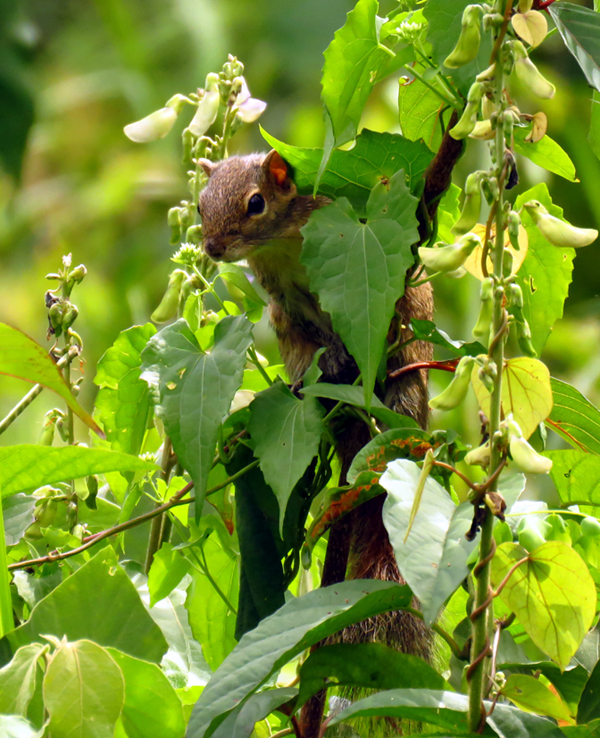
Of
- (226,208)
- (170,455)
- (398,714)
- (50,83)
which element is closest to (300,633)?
(398,714)

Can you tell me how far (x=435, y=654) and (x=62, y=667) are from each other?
445 mm

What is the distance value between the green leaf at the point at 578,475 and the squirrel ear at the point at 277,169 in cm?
68

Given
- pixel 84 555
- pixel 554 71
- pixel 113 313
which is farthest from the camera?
pixel 113 313

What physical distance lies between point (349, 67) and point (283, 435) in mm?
271

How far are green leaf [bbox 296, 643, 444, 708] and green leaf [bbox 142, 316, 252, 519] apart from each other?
13 centimetres

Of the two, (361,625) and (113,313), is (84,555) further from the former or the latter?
(113,313)

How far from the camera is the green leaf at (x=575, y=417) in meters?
0.69

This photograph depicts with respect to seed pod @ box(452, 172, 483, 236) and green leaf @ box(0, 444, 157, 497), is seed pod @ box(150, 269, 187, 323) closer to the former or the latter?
green leaf @ box(0, 444, 157, 497)

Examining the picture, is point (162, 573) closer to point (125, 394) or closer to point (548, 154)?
point (125, 394)

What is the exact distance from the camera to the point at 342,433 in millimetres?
772

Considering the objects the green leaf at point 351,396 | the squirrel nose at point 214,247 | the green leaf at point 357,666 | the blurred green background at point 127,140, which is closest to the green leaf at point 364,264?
the green leaf at point 351,396

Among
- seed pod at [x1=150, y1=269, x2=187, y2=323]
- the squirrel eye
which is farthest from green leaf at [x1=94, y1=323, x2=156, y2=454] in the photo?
the squirrel eye

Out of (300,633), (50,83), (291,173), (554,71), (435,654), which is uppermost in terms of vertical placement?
(50,83)

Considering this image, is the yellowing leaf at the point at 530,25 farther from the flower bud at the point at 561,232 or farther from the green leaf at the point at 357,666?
the green leaf at the point at 357,666
